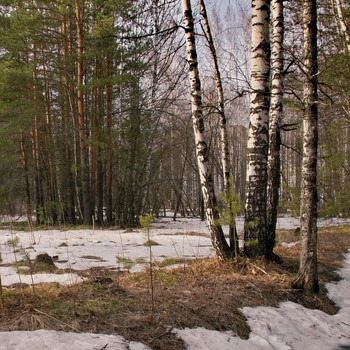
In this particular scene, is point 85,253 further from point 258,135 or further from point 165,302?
point 258,135

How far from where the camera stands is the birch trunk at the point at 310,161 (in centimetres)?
353

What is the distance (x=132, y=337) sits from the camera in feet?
7.34

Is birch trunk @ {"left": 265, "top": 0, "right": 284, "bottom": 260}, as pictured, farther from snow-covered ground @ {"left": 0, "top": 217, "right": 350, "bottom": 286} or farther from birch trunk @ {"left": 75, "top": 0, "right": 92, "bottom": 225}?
birch trunk @ {"left": 75, "top": 0, "right": 92, "bottom": 225}

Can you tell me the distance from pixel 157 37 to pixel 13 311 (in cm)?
409

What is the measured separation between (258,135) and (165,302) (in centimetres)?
244

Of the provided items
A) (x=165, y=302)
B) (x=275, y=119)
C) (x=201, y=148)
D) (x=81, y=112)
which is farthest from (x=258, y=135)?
(x=81, y=112)

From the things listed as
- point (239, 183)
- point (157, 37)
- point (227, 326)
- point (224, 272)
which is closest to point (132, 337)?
point (227, 326)

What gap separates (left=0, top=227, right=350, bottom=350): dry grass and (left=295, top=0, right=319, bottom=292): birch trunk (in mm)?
335

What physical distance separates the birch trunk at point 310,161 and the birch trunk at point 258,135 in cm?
65

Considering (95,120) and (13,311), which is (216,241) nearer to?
(13,311)

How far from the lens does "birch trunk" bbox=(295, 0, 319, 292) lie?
3525 millimetres

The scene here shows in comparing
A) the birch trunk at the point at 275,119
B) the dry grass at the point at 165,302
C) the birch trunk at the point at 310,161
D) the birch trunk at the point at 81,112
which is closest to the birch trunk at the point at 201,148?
the dry grass at the point at 165,302

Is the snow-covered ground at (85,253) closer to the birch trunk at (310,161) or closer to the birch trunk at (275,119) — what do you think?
the birch trunk at (275,119)

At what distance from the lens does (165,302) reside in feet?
9.48
